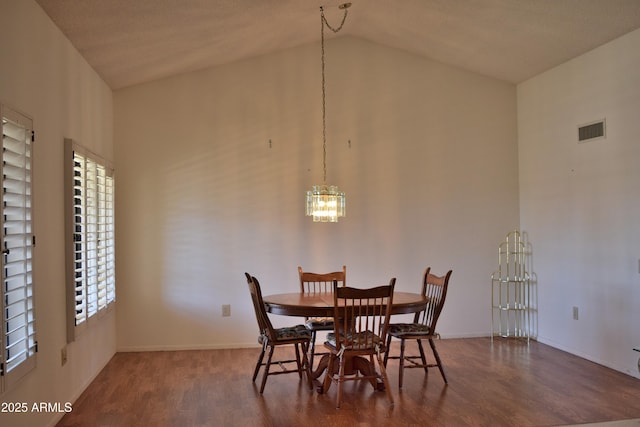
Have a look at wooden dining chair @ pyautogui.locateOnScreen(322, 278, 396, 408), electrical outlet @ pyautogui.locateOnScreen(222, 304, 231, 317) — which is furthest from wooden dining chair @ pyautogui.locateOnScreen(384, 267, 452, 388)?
electrical outlet @ pyautogui.locateOnScreen(222, 304, 231, 317)

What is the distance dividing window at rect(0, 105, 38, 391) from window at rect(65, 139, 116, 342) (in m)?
0.78

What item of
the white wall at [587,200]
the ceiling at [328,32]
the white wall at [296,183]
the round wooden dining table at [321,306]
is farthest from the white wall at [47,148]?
the white wall at [587,200]

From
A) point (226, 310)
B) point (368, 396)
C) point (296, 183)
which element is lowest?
point (368, 396)

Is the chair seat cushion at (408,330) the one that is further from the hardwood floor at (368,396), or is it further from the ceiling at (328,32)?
the ceiling at (328,32)

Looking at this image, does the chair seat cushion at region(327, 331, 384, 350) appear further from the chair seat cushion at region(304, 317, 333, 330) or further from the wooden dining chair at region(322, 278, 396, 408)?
the chair seat cushion at region(304, 317, 333, 330)

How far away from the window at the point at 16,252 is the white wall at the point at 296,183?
2533 millimetres

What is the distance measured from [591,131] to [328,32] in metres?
2.81

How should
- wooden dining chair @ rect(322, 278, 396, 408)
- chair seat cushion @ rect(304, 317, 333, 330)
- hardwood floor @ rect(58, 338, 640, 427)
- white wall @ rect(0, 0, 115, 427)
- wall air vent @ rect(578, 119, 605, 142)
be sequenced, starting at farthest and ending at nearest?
wall air vent @ rect(578, 119, 605, 142) < chair seat cushion @ rect(304, 317, 333, 330) < wooden dining chair @ rect(322, 278, 396, 408) < hardwood floor @ rect(58, 338, 640, 427) < white wall @ rect(0, 0, 115, 427)

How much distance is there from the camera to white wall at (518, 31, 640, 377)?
15.6ft

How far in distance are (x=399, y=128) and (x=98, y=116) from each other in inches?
124

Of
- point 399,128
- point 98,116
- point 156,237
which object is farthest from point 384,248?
point 98,116

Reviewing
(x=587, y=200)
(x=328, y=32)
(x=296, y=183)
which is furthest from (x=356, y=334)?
(x=328, y=32)

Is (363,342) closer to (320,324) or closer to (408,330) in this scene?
(408,330)

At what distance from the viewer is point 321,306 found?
4.00 m
